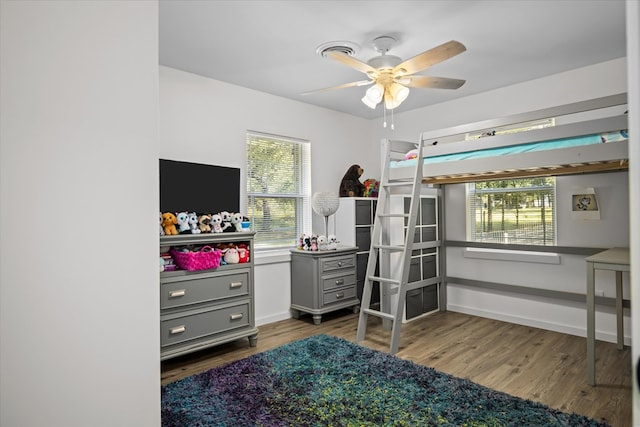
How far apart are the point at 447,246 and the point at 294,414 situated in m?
2.95

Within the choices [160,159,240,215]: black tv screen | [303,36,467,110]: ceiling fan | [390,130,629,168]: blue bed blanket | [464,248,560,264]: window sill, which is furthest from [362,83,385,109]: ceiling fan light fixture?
[464,248,560,264]: window sill

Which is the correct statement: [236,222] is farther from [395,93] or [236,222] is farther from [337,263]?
[395,93]

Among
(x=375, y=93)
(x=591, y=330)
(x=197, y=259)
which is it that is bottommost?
(x=591, y=330)

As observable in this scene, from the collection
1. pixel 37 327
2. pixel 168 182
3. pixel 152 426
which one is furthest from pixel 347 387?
pixel 168 182

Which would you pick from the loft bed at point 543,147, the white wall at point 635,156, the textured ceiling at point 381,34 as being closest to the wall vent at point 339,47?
the textured ceiling at point 381,34

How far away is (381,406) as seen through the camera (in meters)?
2.26

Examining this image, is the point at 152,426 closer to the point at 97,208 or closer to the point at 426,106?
the point at 97,208

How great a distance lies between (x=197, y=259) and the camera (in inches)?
118

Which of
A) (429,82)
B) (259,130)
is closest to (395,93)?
(429,82)

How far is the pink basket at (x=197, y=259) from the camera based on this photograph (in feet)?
9.78

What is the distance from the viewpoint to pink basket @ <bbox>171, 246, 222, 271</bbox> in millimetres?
2982

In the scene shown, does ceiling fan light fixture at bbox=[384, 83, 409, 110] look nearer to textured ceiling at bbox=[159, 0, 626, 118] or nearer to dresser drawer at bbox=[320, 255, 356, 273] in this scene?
textured ceiling at bbox=[159, 0, 626, 118]

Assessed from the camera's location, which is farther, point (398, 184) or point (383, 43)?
point (398, 184)

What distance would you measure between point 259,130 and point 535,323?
11.5ft
